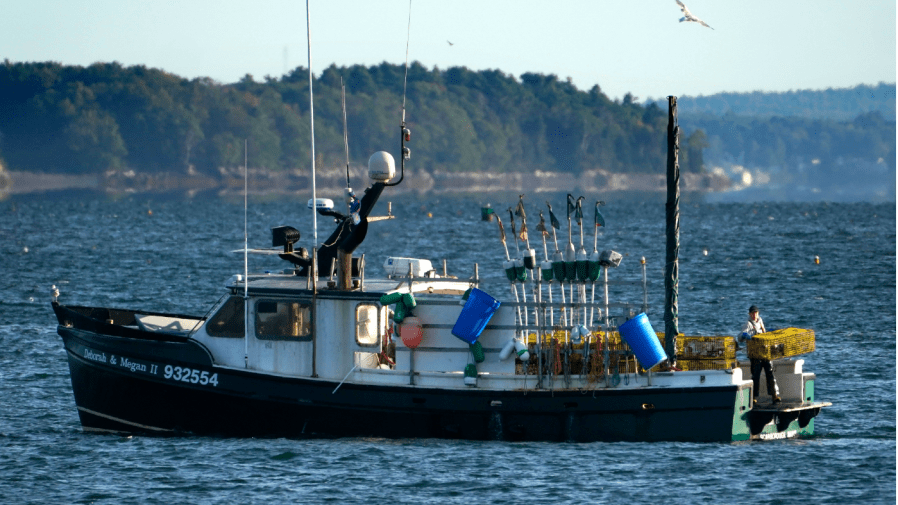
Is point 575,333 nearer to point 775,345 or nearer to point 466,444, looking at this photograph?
point 466,444

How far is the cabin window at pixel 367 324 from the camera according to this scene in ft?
73.4

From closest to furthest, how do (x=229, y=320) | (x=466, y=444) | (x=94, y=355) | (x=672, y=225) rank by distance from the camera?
(x=466, y=444) < (x=229, y=320) < (x=672, y=225) < (x=94, y=355)

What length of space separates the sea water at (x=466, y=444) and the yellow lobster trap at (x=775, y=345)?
1642mm

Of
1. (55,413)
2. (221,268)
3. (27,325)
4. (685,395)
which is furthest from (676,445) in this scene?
(221,268)

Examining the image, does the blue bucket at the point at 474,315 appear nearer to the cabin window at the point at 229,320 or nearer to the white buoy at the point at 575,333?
the white buoy at the point at 575,333

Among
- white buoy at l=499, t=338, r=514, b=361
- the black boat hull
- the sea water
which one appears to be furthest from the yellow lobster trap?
white buoy at l=499, t=338, r=514, b=361

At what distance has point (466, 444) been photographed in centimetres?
2241

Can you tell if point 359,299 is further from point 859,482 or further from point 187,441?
point 859,482

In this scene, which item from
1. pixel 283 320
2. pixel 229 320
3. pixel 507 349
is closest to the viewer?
pixel 507 349

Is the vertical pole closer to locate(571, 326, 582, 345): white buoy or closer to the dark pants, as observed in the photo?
the dark pants

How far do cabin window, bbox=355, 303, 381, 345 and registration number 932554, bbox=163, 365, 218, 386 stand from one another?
270cm

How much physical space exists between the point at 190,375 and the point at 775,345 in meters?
10.4

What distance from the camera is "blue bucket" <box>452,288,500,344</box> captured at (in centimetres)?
2164

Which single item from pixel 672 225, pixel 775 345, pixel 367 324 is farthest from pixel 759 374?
pixel 367 324
